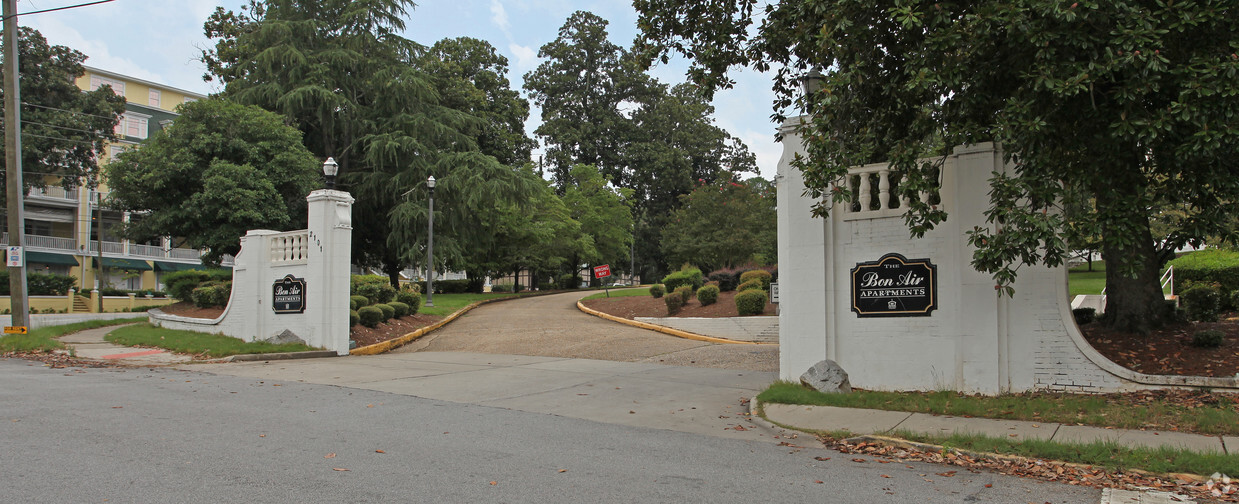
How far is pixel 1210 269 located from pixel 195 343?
2370 cm

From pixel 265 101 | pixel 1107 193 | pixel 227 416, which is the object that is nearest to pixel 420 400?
pixel 227 416

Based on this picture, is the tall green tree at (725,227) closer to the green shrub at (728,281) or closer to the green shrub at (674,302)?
the green shrub at (728,281)

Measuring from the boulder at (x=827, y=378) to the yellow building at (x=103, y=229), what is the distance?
46.6 meters

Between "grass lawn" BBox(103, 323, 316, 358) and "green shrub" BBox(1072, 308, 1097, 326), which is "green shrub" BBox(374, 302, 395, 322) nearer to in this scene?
"grass lawn" BBox(103, 323, 316, 358)

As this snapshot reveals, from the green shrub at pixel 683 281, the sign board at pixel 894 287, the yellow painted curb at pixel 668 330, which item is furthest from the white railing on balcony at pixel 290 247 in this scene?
the green shrub at pixel 683 281

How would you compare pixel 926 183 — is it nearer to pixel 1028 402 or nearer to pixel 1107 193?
pixel 1107 193

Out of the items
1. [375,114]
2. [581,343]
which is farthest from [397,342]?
[375,114]

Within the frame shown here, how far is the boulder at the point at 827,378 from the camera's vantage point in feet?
32.1

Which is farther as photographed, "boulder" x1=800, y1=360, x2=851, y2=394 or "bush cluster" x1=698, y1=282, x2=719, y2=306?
"bush cluster" x1=698, y1=282, x2=719, y2=306

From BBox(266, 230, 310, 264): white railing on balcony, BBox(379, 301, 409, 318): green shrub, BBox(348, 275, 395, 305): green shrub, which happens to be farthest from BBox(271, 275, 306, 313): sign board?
BBox(379, 301, 409, 318): green shrub

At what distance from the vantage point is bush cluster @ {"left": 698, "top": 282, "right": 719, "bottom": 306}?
72.8 feet

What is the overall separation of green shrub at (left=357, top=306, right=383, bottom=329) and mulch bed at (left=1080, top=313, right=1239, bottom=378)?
15.5 m

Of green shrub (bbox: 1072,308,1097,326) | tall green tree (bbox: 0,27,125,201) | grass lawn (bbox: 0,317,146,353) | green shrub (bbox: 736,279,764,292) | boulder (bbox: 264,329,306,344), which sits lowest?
grass lawn (bbox: 0,317,146,353)

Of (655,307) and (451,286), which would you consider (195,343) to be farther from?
(451,286)
